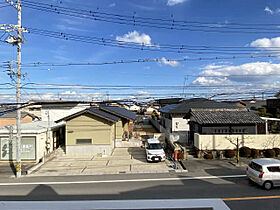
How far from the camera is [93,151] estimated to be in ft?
59.8

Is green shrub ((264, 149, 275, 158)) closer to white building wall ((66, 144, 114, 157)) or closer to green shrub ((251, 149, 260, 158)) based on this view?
green shrub ((251, 149, 260, 158))

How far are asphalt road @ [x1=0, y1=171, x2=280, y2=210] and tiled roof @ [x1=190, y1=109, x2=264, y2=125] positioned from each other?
229 inches

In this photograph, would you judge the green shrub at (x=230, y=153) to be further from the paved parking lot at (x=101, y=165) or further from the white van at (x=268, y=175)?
the white van at (x=268, y=175)

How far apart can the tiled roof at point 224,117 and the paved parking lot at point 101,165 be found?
572 cm

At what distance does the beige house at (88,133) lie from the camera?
1817cm

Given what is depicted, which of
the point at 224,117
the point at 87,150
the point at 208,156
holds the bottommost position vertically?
the point at 87,150

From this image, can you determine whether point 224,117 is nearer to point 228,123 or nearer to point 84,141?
point 228,123

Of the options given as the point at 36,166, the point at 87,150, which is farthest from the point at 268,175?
the point at 36,166

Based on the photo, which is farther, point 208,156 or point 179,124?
point 179,124

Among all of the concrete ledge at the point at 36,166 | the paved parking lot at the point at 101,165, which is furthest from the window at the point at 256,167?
the concrete ledge at the point at 36,166

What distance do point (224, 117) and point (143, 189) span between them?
1169 cm

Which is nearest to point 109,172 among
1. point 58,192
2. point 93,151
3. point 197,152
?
point 58,192

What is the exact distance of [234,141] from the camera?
1609cm

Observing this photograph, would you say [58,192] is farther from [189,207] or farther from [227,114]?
[227,114]
